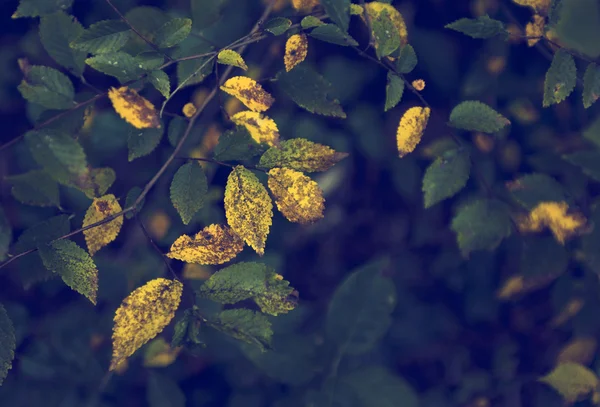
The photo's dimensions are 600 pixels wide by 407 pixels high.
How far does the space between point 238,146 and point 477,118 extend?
362mm

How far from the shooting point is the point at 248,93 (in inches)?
26.1

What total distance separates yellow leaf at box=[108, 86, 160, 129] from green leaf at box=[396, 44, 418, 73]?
14.1 inches

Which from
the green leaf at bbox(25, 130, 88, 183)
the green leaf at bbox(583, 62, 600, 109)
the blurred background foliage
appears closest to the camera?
the green leaf at bbox(25, 130, 88, 183)

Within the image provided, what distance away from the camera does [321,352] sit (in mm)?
879

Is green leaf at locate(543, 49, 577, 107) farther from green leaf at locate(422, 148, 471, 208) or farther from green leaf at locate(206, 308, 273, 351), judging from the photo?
green leaf at locate(206, 308, 273, 351)

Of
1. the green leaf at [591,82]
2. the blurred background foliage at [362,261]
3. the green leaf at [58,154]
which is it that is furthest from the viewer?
the blurred background foliage at [362,261]

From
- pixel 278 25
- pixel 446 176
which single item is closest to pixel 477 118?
pixel 446 176

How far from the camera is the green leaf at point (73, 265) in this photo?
647mm

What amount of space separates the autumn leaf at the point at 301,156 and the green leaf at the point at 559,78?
0.32 meters

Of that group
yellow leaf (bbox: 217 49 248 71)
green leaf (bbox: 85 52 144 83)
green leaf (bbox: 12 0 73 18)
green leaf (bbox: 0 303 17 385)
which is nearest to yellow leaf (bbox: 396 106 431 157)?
yellow leaf (bbox: 217 49 248 71)

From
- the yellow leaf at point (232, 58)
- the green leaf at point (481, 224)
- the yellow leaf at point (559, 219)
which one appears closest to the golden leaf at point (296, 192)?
the yellow leaf at point (232, 58)

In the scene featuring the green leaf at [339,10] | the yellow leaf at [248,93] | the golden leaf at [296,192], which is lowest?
the golden leaf at [296,192]

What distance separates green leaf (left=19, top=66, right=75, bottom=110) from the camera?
638 mm

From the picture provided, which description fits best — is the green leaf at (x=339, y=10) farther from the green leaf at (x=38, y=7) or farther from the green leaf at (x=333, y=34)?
the green leaf at (x=38, y=7)
